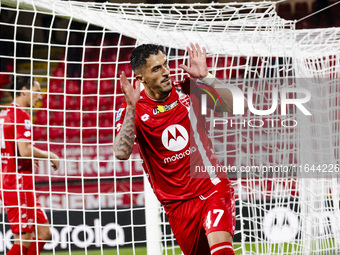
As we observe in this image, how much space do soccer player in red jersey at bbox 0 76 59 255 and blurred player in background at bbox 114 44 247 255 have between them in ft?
5.59

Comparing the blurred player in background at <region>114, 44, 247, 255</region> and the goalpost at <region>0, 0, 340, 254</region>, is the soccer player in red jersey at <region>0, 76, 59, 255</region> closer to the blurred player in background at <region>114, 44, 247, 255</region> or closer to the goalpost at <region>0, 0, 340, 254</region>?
the goalpost at <region>0, 0, 340, 254</region>

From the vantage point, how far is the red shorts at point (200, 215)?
118 inches

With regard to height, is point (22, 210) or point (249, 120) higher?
point (249, 120)

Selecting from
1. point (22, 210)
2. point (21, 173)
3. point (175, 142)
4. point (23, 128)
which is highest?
point (23, 128)

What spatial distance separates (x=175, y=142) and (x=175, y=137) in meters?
0.03

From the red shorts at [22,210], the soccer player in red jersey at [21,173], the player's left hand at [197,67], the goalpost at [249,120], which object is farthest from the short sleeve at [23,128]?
the player's left hand at [197,67]

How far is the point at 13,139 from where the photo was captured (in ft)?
15.6

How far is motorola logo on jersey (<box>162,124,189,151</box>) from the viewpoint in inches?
124

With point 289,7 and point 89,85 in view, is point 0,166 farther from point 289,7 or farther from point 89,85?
point 289,7

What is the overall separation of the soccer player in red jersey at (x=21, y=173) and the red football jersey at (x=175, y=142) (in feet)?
5.47

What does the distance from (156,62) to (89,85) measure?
16.8 ft

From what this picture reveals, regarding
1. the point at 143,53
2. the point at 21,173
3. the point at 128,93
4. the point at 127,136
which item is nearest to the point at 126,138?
the point at 127,136

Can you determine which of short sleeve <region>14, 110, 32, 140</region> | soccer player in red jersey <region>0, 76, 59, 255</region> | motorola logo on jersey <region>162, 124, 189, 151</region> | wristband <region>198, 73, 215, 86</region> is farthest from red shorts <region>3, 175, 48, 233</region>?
wristband <region>198, 73, 215, 86</region>

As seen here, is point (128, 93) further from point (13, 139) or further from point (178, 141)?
point (13, 139)
